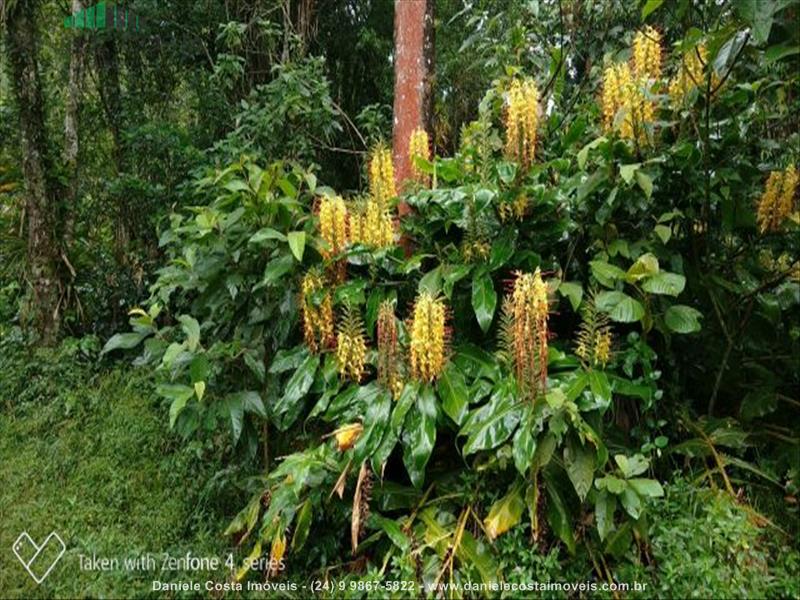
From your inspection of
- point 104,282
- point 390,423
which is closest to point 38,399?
point 104,282

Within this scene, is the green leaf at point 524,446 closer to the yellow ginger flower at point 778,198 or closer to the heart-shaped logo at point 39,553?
the yellow ginger flower at point 778,198

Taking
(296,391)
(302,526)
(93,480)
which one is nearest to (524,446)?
(302,526)

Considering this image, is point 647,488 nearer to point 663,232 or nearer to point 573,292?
point 573,292

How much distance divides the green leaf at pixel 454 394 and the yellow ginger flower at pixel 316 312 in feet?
1.79

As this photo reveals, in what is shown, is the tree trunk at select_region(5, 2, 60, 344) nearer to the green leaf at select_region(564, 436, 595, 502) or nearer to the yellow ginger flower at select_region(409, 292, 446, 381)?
the yellow ginger flower at select_region(409, 292, 446, 381)

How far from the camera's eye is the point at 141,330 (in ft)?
9.24

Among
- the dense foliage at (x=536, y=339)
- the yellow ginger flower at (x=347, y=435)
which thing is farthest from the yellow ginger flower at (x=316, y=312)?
the yellow ginger flower at (x=347, y=435)

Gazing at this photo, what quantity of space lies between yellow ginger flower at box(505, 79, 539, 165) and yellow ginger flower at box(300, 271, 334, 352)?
973 millimetres

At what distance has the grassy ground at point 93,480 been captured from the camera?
234 cm

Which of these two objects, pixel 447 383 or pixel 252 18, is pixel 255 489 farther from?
pixel 252 18

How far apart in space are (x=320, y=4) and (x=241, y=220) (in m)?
3.76

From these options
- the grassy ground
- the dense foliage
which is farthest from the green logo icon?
the dense foliage

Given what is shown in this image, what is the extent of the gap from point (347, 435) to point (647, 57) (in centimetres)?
200

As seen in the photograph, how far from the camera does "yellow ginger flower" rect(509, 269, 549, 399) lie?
2.03 m
